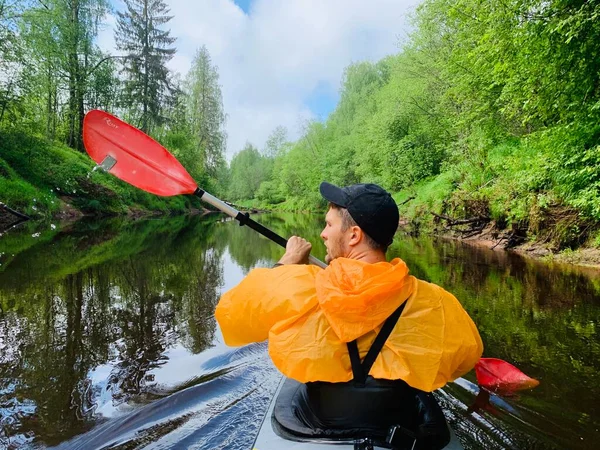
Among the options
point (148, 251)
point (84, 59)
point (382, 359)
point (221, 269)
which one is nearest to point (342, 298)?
point (382, 359)

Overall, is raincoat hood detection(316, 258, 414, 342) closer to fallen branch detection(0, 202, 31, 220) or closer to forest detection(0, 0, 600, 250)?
forest detection(0, 0, 600, 250)

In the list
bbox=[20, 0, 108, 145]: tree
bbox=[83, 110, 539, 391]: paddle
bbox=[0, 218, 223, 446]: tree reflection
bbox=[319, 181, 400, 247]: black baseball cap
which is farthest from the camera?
bbox=[20, 0, 108, 145]: tree

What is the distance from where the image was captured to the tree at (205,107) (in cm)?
4131

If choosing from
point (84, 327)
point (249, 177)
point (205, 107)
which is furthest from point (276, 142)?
point (84, 327)

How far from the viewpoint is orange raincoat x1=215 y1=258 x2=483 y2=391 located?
1442 millimetres

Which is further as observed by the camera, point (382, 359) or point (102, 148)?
point (102, 148)

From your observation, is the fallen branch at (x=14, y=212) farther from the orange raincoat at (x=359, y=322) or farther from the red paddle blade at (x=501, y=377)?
the orange raincoat at (x=359, y=322)

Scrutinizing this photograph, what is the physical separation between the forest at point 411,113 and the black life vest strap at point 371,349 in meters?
5.88

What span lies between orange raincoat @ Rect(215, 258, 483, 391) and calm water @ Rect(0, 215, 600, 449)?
4.56ft

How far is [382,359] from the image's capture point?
59.3 inches

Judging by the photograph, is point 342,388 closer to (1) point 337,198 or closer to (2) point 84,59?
(1) point 337,198

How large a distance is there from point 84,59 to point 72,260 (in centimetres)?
2398

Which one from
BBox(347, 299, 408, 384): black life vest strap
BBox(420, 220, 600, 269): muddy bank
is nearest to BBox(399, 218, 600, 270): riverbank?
BBox(420, 220, 600, 269): muddy bank

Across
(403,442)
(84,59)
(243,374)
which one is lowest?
(243,374)
